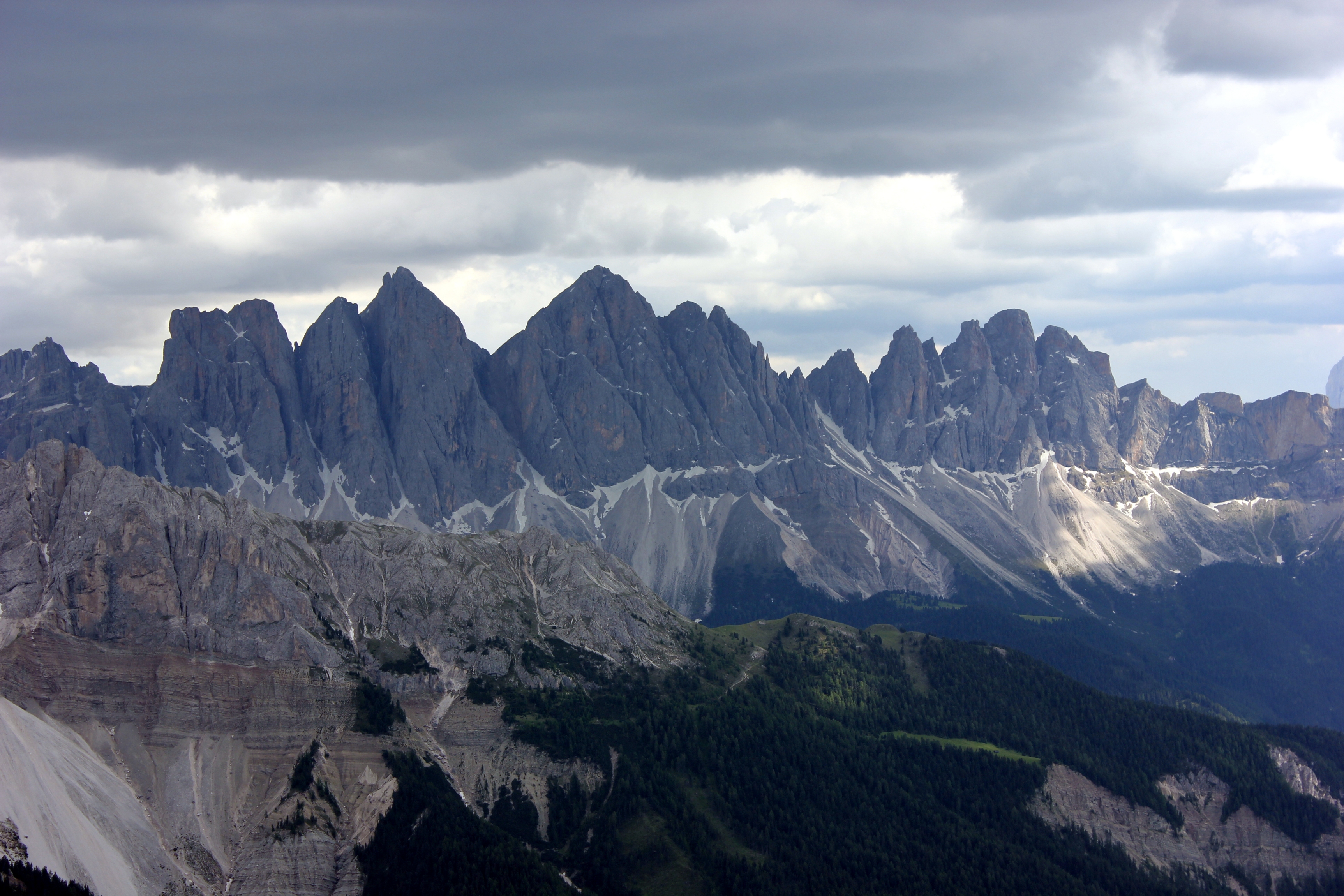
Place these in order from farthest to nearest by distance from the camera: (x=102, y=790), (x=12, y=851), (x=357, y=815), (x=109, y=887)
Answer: (x=357, y=815)
(x=102, y=790)
(x=109, y=887)
(x=12, y=851)

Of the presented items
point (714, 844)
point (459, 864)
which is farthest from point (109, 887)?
point (714, 844)

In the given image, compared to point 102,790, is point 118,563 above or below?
above

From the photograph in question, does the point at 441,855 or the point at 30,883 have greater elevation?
the point at 30,883

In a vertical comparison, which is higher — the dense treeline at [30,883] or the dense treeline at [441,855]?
the dense treeline at [30,883]

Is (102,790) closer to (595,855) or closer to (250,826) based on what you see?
(250,826)

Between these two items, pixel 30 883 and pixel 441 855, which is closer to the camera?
pixel 30 883

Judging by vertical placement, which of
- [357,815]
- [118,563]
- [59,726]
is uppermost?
[118,563]

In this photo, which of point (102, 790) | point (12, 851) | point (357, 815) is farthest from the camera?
point (357, 815)

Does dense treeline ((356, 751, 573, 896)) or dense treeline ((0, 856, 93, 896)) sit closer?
dense treeline ((0, 856, 93, 896))

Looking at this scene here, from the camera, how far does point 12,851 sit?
145625 millimetres

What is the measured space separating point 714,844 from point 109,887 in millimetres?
85982

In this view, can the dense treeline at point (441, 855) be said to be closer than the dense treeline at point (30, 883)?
No

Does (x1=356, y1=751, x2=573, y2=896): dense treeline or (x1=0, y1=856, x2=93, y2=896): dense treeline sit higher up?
(x1=0, y1=856, x2=93, y2=896): dense treeline

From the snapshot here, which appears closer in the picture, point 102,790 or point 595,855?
point 102,790
